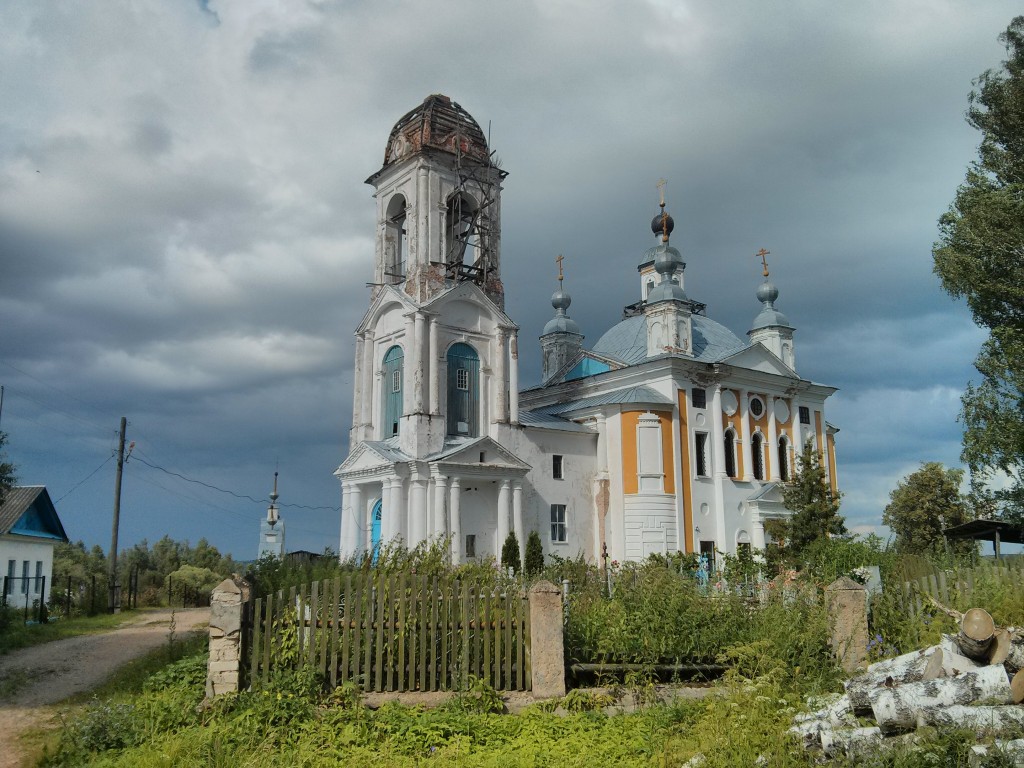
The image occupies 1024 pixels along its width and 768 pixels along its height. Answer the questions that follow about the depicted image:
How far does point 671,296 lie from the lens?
1255 inches

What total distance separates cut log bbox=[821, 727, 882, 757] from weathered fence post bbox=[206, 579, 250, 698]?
5.85m

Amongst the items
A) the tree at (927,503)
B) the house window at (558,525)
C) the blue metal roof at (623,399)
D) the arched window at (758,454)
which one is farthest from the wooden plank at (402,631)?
the tree at (927,503)

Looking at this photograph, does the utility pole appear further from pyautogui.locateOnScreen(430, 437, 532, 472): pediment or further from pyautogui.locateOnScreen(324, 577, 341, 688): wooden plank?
pyautogui.locateOnScreen(324, 577, 341, 688): wooden plank

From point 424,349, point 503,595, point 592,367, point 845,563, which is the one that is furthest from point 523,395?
point 503,595

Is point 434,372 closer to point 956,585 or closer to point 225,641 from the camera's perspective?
point 225,641

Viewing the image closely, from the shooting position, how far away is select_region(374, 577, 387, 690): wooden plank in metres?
9.52

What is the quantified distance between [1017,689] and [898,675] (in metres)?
1.23

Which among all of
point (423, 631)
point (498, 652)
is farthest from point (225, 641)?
point (498, 652)

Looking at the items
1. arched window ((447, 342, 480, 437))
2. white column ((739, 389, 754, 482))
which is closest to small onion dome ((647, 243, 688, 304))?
white column ((739, 389, 754, 482))

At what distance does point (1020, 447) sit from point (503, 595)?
12769 millimetres

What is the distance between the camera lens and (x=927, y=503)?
42375 millimetres

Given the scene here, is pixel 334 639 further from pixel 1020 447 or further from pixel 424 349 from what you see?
pixel 424 349

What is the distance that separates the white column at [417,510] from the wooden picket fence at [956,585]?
50.5 feet

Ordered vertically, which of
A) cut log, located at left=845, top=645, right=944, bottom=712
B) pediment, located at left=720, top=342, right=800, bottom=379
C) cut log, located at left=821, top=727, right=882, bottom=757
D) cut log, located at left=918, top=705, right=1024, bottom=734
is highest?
pediment, located at left=720, top=342, right=800, bottom=379
